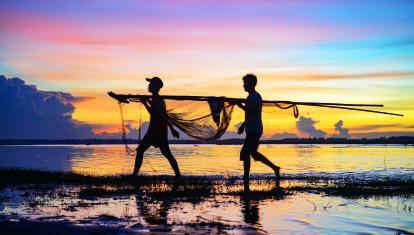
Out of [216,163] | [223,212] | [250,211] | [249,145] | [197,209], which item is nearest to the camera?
[223,212]

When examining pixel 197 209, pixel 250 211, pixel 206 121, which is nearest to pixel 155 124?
pixel 206 121

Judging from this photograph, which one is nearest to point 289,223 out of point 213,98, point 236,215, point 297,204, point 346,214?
point 236,215

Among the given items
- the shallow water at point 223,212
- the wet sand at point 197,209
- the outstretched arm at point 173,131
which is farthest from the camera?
the outstretched arm at point 173,131

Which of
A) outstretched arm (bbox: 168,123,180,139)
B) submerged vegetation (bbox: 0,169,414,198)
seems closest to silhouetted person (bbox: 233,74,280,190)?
submerged vegetation (bbox: 0,169,414,198)

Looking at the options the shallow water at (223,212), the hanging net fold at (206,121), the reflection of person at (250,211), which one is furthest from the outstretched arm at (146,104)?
the reflection of person at (250,211)

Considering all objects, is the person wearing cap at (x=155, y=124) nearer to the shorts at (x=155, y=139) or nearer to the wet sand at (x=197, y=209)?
the shorts at (x=155, y=139)

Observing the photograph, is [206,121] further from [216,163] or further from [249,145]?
[216,163]

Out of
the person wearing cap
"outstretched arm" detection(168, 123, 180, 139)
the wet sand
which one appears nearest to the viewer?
the wet sand

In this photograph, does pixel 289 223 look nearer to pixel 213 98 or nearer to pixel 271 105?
pixel 213 98

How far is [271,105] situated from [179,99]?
118 inches

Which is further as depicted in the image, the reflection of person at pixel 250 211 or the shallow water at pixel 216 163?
the shallow water at pixel 216 163

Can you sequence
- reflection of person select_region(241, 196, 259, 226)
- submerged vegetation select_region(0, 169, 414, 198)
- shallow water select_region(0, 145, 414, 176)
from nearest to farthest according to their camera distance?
reflection of person select_region(241, 196, 259, 226)
submerged vegetation select_region(0, 169, 414, 198)
shallow water select_region(0, 145, 414, 176)

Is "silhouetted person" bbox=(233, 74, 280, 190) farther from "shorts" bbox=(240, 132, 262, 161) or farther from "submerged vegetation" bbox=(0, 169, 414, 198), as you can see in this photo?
"submerged vegetation" bbox=(0, 169, 414, 198)

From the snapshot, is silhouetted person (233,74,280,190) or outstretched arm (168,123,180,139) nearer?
silhouetted person (233,74,280,190)
